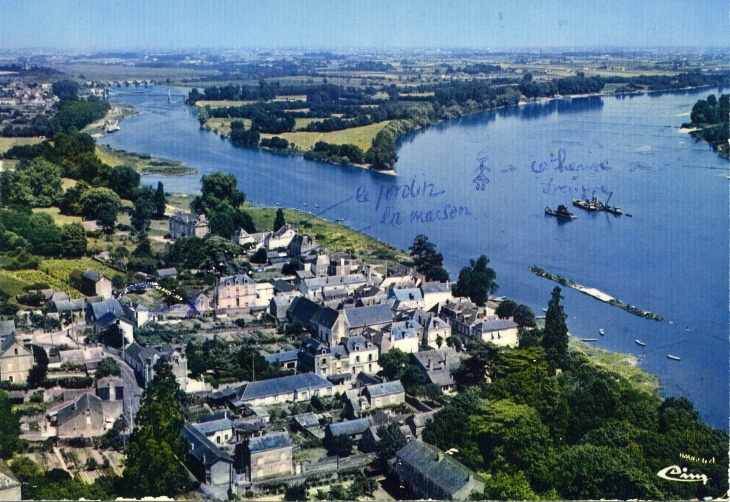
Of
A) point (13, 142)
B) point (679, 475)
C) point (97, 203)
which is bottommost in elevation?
point (679, 475)

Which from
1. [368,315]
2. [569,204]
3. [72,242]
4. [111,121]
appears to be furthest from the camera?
[111,121]

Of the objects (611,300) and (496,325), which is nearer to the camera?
(496,325)

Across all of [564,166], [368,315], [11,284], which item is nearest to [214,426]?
[368,315]

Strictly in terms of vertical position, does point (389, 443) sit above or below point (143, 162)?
below

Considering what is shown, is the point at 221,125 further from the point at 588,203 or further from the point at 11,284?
the point at 11,284

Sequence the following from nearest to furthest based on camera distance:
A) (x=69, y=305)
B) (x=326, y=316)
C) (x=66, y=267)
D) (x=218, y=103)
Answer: (x=326, y=316) < (x=69, y=305) < (x=66, y=267) < (x=218, y=103)
